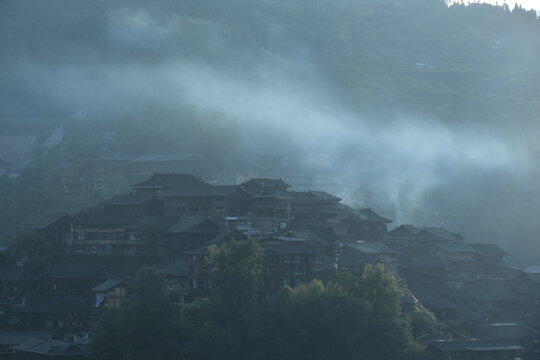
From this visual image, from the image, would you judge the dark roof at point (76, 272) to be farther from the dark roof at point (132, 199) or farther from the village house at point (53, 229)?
the dark roof at point (132, 199)

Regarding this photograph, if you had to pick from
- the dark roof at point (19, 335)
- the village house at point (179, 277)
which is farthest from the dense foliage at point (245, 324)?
the dark roof at point (19, 335)

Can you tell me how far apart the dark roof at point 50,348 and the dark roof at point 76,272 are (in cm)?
364

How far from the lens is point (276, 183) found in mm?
37844

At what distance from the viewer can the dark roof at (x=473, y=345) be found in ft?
89.1

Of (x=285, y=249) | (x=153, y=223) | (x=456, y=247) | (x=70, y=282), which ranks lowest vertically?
(x=70, y=282)

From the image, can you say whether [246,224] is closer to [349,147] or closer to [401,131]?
[349,147]

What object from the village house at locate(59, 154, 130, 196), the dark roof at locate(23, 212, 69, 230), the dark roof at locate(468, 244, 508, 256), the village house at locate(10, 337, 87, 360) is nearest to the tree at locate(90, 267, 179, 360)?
the village house at locate(10, 337, 87, 360)

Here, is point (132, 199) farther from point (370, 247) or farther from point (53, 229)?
point (370, 247)

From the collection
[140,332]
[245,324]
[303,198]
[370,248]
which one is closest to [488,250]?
[370,248]

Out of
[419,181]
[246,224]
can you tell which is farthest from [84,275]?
[419,181]

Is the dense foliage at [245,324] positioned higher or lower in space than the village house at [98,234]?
lower

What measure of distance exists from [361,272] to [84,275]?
38.5 ft

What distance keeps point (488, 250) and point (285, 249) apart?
52.8 ft

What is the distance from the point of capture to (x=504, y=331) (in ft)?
101
